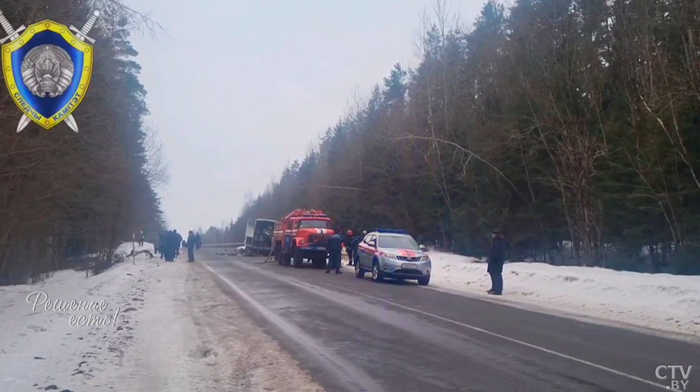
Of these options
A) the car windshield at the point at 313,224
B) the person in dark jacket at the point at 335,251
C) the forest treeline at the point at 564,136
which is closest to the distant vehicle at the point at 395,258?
the person in dark jacket at the point at 335,251

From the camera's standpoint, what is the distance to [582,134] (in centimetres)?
2969

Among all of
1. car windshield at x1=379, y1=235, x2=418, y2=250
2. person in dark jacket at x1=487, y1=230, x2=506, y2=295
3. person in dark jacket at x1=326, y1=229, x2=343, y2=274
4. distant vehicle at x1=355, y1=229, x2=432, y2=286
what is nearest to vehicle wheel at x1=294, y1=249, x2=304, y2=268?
person in dark jacket at x1=326, y1=229, x2=343, y2=274

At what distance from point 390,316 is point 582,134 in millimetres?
18420

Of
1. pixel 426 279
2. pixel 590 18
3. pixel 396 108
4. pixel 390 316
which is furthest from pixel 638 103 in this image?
pixel 396 108

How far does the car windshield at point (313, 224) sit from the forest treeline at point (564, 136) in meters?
6.82

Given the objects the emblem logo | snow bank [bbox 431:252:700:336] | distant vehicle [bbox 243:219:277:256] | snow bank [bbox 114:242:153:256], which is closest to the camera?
the emblem logo

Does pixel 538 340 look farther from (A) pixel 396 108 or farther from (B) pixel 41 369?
(A) pixel 396 108

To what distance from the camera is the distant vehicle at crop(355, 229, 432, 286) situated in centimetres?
2406

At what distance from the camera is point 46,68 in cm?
1234

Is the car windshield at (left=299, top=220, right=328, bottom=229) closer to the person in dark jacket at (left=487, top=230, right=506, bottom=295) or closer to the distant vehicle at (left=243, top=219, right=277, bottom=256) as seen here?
the person in dark jacket at (left=487, top=230, right=506, bottom=295)

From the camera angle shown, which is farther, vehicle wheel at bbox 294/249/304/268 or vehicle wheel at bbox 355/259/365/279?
vehicle wheel at bbox 294/249/304/268

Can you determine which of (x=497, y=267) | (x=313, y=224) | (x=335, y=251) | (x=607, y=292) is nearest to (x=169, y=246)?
(x=313, y=224)

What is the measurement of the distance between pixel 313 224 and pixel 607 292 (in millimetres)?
21315

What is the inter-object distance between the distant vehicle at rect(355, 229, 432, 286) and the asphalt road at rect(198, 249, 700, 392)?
20.0 ft
